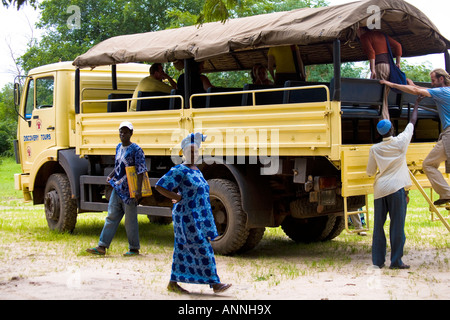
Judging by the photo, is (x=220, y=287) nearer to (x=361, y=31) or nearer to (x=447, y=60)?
(x=361, y=31)

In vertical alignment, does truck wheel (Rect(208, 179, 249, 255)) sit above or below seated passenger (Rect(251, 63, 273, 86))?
below

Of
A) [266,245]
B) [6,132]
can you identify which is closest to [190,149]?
[266,245]

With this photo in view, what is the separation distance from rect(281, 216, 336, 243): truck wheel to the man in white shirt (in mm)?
2098

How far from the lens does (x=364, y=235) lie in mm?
9883

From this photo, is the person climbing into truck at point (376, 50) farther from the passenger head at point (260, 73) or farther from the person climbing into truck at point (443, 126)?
the passenger head at point (260, 73)

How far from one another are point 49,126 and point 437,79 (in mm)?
5825

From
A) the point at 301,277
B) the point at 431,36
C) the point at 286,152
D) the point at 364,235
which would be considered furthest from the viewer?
the point at 364,235

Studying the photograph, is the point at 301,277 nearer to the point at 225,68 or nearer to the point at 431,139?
the point at 431,139

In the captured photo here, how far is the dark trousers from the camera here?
274 inches

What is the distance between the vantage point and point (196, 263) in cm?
594

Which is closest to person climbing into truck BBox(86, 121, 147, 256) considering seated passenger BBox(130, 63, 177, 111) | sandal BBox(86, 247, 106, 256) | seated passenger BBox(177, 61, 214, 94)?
sandal BBox(86, 247, 106, 256)

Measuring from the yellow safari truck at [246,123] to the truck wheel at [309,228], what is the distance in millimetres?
17

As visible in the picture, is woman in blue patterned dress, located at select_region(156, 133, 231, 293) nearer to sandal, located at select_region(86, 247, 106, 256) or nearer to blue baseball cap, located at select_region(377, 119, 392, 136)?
blue baseball cap, located at select_region(377, 119, 392, 136)

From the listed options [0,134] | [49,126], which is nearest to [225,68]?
[49,126]
